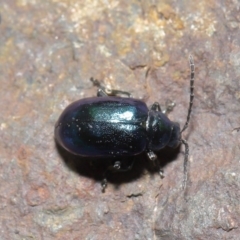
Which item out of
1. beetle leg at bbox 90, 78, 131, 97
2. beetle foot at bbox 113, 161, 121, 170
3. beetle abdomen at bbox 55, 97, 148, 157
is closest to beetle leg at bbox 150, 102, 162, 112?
beetle abdomen at bbox 55, 97, 148, 157

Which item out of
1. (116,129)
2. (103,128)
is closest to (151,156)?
(116,129)

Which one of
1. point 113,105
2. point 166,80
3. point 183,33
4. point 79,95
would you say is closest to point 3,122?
point 79,95

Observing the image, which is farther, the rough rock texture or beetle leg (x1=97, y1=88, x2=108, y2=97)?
beetle leg (x1=97, y1=88, x2=108, y2=97)

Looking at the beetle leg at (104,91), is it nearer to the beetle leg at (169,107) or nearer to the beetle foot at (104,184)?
the beetle leg at (169,107)

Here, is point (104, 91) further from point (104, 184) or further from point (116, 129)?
point (104, 184)

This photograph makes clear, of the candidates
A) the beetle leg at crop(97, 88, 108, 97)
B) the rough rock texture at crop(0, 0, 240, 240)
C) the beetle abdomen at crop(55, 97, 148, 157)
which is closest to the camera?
the beetle abdomen at crop(55, 97, 148, 157)

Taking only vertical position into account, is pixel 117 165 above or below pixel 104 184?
above

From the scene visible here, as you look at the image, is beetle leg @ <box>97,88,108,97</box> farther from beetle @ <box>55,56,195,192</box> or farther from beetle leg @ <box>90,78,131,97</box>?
beetle @ <box>55,56,195,192</box>

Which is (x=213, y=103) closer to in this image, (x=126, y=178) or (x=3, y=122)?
(x=126, y=178)
